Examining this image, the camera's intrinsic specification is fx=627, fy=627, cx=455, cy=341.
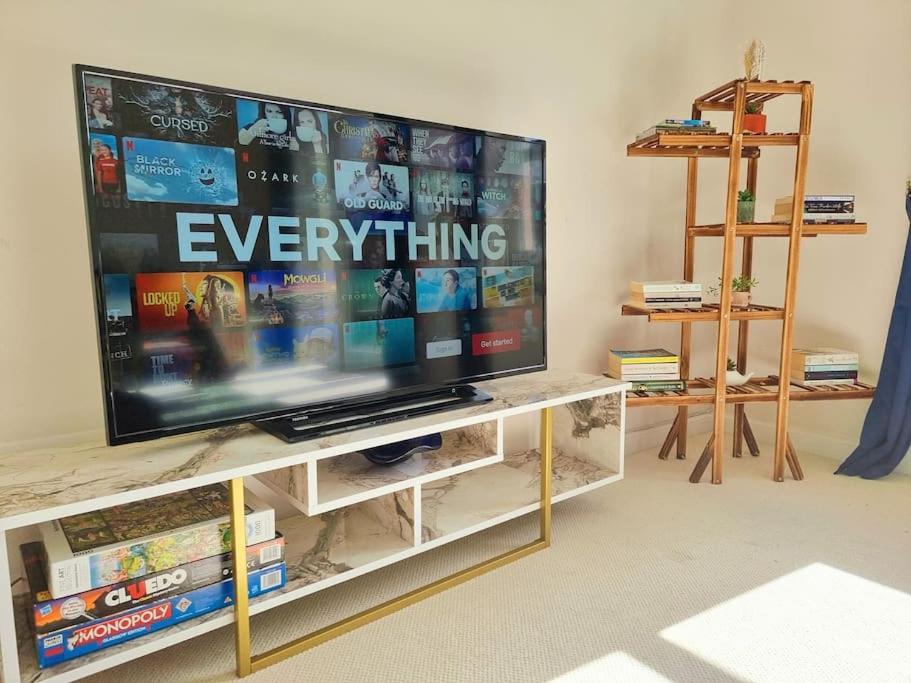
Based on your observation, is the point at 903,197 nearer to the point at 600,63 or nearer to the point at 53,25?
the point at 600,63

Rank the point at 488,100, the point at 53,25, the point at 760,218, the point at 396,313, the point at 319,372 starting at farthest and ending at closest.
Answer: the point at 760,218
the point at 488,100
the point at 396,313
the point at 319,372
the point at 53,25

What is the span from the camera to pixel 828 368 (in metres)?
2.84

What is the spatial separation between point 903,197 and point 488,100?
6.25 ft

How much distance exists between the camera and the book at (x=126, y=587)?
1.29m

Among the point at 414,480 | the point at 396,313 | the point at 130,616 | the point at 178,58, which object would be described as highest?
the point at 178,58

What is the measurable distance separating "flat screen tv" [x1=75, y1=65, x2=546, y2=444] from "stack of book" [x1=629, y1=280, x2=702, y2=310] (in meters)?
0.77

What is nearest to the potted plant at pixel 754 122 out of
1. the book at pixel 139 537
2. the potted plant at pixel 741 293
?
the potted plant at pixel 741 293

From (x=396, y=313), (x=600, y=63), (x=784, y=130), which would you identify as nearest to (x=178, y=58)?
(x=396, y=313)

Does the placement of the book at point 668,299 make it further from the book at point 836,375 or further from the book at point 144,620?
the book at point 144,620

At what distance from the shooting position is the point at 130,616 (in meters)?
1.36

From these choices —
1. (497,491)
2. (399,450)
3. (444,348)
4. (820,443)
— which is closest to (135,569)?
(399,450)

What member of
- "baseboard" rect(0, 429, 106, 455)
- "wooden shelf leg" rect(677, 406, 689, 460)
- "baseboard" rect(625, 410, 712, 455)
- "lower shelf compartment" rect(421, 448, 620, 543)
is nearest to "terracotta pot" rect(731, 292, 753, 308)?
"wooden shelf leg" rect(677, 406, 689, 460)

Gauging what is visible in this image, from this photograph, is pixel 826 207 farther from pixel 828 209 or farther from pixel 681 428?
pixel 681 428

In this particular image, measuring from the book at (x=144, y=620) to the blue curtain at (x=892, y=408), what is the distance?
2.59 metres
